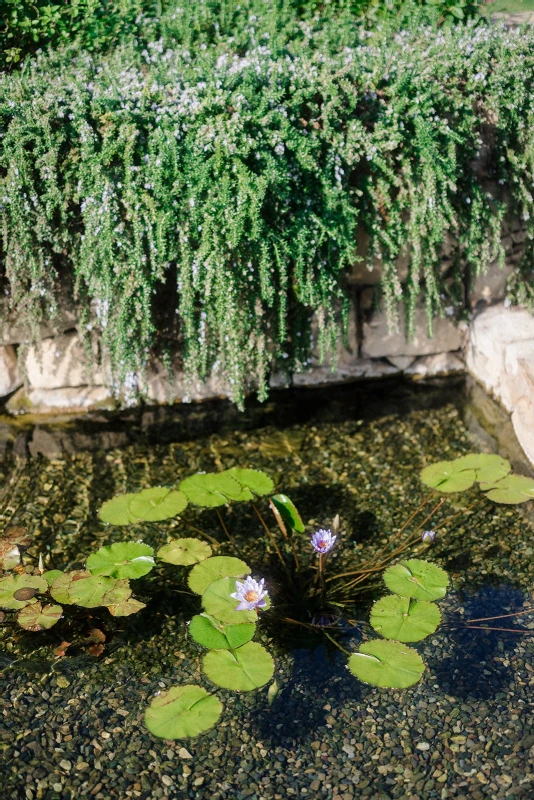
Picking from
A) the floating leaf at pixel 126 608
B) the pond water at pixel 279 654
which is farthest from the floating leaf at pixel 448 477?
the floating leaf at pixel 126 608

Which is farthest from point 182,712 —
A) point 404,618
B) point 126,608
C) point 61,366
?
point 61,366

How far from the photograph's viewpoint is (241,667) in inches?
103

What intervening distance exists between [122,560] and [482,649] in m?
1.47

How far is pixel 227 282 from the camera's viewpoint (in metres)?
3.68

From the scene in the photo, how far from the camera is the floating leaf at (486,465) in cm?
361

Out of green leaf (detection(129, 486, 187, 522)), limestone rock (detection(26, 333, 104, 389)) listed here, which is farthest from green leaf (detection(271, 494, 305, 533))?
limestone rock (detection(26, 333, 104, 389))

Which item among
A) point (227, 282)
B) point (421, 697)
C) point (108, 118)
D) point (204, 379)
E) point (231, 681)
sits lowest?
point (421, 697)

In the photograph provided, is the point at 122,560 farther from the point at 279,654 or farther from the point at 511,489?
the point at 511,489

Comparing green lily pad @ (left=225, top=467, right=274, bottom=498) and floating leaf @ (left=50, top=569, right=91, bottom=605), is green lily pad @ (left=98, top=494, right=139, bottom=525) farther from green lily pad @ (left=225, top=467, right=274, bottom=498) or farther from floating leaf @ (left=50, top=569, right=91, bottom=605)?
green lily pad @ (left=225, top=467, right=274, bottom=498)

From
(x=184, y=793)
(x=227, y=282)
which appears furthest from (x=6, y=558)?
(x=227, y=282)

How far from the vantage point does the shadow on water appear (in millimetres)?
2723

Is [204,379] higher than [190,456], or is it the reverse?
[204,379]

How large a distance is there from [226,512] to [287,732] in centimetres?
132

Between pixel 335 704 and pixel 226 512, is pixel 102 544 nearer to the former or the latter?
pixel 226 512
